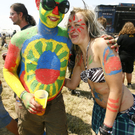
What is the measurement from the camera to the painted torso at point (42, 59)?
1.29 meters

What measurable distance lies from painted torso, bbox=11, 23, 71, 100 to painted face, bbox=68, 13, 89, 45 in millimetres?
151

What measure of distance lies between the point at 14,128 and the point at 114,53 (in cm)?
205

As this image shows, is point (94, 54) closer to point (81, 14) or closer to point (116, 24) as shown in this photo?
point (81, 14)

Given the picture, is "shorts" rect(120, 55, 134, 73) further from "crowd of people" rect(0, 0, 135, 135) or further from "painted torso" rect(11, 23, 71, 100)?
"painted torso" rect(11, 23, 71, 100)

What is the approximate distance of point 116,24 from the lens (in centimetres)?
945

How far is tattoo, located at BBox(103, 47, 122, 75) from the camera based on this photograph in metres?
1.08

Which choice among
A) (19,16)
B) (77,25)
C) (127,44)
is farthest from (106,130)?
(127,44)

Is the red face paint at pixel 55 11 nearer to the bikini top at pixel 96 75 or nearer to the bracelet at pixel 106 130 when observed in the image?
the bikini top at pixel 96 75

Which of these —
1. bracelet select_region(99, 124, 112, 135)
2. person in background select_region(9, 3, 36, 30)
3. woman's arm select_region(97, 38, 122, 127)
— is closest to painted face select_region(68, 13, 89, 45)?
woman's arm select_region(97, 38, 122, 127)

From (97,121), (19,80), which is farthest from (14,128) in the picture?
(97,121)

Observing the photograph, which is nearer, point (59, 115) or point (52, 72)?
point (52, 72)

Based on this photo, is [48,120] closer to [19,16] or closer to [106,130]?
[106,130]

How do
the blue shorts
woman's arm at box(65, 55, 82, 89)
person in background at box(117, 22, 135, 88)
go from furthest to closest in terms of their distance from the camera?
person in background at box(117, 22, 135, 88) → the blue shorts → woman's arm at box(65, 55, 82, 89)

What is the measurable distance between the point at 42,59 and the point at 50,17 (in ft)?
1.35
